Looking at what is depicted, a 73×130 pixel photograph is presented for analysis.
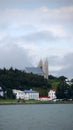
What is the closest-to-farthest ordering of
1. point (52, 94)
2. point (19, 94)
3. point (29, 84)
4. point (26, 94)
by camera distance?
1. point (19, 94)
2. point (52, 94)
3. point (26, 94)
4. point (29, 84)

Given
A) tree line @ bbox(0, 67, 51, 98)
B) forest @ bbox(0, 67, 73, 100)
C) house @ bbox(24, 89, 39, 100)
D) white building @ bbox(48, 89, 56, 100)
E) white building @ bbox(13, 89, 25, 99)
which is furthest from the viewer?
tree line @ bbox(0, 67, 51, 98)

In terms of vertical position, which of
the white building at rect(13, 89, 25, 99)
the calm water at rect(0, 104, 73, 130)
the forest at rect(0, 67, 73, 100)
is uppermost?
the forest at rect(0, 67, 73, 100)

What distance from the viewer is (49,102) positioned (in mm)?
157750

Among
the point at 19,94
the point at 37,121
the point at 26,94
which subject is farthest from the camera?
the point at 26,94

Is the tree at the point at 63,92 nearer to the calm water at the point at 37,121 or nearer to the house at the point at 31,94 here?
the house at the point at 31,94

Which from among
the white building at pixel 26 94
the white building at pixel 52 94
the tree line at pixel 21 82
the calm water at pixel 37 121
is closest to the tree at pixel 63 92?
the white building at pixel 52 94

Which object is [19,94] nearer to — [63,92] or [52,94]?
[52,94]

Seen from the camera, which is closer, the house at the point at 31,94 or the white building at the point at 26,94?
the white building at the point at 26,94

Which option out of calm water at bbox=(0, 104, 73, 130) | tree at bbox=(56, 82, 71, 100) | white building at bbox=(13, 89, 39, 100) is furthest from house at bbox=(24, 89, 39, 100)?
calm water at bbox=(0, 104, 73, 130)

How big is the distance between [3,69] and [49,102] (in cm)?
2862

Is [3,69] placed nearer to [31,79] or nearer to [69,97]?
[31,79]

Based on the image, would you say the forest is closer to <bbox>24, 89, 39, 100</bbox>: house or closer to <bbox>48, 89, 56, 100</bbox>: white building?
<bbox>48, 89, 56, 100</bbox>: white building

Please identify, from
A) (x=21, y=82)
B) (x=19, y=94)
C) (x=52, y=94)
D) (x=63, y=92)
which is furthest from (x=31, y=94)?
(x=63, y=92)

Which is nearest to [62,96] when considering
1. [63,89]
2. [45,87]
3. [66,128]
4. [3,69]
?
[63,89]
